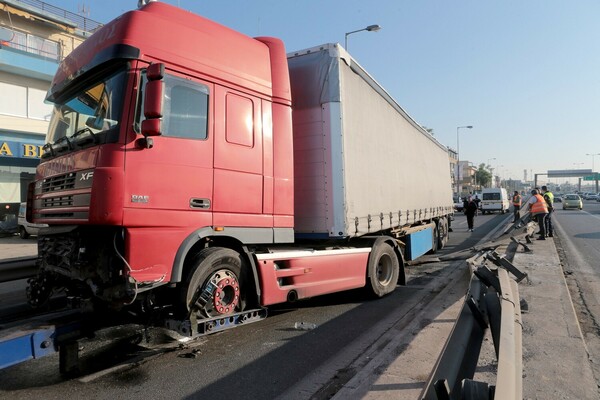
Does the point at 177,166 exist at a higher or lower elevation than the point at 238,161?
lower

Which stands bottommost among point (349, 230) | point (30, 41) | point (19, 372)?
point (19, 372)

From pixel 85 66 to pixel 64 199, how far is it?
138cm

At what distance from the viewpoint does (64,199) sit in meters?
4.05

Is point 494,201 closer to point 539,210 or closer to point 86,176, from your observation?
point 539,210

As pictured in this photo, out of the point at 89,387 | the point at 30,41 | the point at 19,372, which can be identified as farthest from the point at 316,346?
the point at 30,41

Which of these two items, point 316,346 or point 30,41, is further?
point 30,41

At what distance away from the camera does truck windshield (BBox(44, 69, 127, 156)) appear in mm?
3896

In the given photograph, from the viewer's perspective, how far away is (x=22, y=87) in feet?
65.7

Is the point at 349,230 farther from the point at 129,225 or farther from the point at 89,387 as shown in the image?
the point at 89,387

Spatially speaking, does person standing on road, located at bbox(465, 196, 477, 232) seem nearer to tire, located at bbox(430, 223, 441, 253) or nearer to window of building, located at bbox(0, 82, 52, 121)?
tire, located at bbox(430, 223, 441, 253)

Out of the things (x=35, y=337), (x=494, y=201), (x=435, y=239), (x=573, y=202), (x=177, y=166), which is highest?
(x=494, y=201)

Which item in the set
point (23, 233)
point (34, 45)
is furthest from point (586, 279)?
point (34, 45)

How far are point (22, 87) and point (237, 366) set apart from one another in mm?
21611

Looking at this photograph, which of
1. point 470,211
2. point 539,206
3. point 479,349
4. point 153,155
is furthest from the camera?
point 470,211
